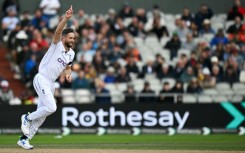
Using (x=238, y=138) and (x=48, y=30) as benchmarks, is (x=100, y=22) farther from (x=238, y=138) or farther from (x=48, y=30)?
(x=238, y=138)

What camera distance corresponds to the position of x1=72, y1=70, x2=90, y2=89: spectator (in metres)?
25.1

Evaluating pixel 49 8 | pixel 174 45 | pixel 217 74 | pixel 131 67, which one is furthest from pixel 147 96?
pixel 49 8

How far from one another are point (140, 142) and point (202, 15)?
35.3 feet

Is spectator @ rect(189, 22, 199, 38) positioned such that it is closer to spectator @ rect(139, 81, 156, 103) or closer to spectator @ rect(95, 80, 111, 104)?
spectator @ rect(139, 81, 156, 103)

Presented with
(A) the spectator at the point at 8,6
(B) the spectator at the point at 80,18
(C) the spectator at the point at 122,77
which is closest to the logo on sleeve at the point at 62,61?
(C) the spectator at the point at 122,77

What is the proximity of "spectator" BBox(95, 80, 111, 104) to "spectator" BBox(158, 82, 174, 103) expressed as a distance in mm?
1645

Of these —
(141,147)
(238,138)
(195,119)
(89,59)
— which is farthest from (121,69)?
(141,147)

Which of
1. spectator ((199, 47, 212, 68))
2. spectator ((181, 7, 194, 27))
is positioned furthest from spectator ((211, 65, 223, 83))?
spectator ((181, 7, 194, 27))

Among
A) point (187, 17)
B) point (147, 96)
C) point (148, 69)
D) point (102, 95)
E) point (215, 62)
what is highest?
point (187, 17)

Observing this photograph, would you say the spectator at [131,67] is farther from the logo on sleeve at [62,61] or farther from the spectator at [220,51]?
the logo on sleeve at [62,61]

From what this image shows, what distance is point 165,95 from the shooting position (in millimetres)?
24062

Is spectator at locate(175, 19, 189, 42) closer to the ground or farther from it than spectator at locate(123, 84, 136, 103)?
farther from it

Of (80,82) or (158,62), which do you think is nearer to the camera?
(80,82)

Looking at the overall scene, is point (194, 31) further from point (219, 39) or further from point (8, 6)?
point (8, 6)
